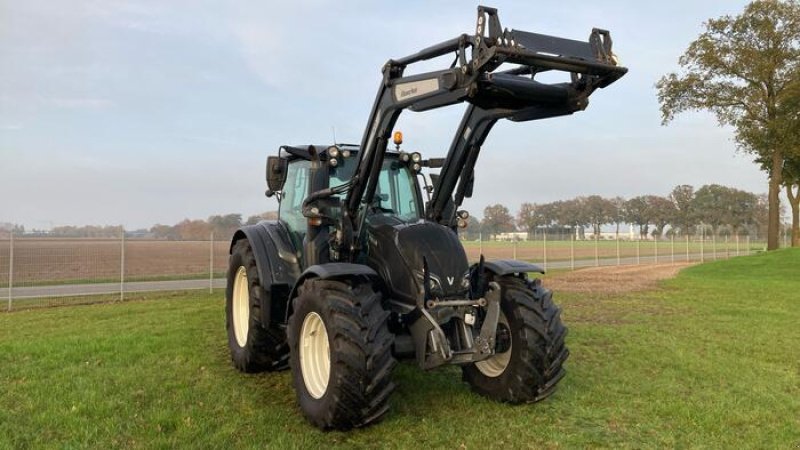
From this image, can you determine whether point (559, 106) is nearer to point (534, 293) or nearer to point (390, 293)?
point (534, 293)

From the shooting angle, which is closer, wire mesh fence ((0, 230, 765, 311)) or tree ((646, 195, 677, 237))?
wire mesh fence ((0, 230, 765, 311))

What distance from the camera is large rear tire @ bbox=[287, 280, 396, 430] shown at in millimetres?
4242

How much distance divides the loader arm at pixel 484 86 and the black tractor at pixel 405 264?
0.01 metres

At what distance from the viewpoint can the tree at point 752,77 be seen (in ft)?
93.0

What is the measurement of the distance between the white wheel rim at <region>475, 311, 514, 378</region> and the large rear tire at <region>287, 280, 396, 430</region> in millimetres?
1193

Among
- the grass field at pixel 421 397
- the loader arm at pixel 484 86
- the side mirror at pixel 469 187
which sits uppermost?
the loader arm at pixel 484 86

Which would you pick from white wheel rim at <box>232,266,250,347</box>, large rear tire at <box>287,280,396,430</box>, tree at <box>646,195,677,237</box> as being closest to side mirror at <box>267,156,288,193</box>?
white wheel rim at <box>232,266,250,347</box>

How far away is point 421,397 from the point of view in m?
5.41

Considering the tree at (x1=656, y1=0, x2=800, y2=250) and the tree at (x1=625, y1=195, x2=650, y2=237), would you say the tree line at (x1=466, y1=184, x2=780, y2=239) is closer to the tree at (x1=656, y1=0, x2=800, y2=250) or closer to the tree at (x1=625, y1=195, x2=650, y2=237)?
the tree at (x1=625, y1=195, x2=650, y2=237)

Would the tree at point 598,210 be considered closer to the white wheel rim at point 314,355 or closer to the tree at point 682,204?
the tree at point 682,204

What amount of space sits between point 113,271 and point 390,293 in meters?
11.9

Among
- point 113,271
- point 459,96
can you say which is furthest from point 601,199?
point 459,96

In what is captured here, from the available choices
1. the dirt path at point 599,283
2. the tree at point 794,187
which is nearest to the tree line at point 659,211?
the tree at point 794,187

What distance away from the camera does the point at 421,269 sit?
15.7ft
